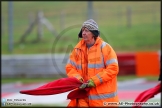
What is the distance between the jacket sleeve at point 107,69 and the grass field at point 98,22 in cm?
1284

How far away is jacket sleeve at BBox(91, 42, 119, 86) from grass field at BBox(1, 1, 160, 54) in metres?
12.8

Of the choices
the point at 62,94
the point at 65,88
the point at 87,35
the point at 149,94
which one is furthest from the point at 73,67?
the point at 62,94

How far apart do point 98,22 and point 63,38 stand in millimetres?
2038

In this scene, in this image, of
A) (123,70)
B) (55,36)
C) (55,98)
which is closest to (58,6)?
(55,36)

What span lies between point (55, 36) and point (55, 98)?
6.53 meters

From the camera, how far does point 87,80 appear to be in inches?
306

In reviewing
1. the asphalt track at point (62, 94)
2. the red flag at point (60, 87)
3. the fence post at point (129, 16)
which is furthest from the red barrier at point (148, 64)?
the red flag at point (60, 87)

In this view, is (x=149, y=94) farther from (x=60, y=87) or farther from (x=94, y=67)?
(x=60, y=87)

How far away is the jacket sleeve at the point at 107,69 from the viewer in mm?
7578

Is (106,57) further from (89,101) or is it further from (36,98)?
(36,98)

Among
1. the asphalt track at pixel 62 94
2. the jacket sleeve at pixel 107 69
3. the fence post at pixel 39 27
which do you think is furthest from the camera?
the fence post at pixel 39 27

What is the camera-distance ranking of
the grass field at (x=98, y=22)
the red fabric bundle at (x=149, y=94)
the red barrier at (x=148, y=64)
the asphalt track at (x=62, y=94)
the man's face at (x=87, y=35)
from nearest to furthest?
1. the red fabric bundle at (x=149, y=94)
2. the man's face at (x=87, y=35)
3. the asphalt track at (x=62, y=94)
4. the red barrier at (x=148, y=64)
5. the grass field at (x=98, y=22)

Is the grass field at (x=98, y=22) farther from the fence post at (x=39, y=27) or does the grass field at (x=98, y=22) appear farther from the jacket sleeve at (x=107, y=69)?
the jacket sleeve at (x=107, y=69)

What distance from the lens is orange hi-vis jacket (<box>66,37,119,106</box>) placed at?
300 inches
